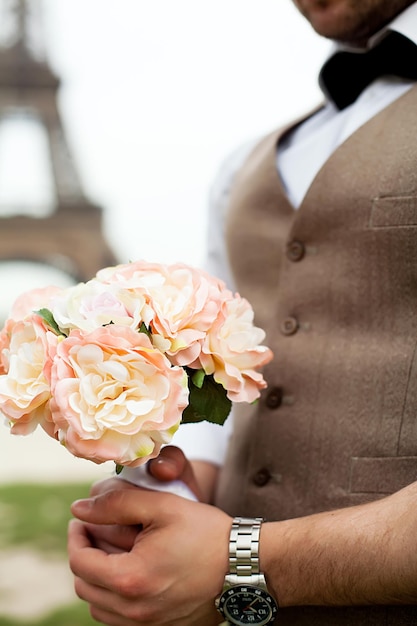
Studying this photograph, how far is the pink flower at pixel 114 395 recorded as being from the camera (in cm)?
100

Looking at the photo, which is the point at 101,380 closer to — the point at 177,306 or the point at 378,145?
the point at 177,306

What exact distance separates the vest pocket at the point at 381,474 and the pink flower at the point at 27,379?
50 centimetres

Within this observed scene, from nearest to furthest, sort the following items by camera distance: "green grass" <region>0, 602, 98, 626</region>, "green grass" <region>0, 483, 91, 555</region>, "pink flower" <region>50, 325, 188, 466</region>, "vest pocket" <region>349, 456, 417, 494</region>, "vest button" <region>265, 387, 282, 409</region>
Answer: "pink flower" <region>50, 325, 188, 466</region> → "vest pocket" <region>349, 456, 417, 494</region> → "vest button" <region>265, 387, 282, 409</region> → "green grass" <region>0, 602, 98, 626</region> → "green grass" <region>0, 483, 91, 555</region>

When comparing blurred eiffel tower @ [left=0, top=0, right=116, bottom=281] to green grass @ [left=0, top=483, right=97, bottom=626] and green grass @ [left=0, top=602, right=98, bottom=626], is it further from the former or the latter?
green grass @ [left=0, top=602, right=98, bottom=626]

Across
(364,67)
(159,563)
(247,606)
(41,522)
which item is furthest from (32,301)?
(41,522)

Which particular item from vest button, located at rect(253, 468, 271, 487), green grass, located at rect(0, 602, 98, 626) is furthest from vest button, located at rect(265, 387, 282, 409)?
green grass, located at rect(0, 602, 98, 626)

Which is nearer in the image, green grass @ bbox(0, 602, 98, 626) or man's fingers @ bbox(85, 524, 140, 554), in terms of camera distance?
man's fingers @ bbox(85, 524, 140, 554)

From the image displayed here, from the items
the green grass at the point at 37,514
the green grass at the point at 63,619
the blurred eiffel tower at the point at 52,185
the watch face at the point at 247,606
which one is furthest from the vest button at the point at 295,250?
the blurred eiffel tower at the point at 52,185

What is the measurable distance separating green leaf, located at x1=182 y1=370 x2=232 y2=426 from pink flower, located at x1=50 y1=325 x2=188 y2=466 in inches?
4.9

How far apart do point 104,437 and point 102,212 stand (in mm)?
14039

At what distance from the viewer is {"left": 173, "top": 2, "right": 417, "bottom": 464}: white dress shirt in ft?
4.73

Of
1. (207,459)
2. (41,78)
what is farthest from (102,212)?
(207,459)

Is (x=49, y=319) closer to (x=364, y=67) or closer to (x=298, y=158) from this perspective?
(x=298, y=158)

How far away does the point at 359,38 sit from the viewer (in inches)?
59.7
